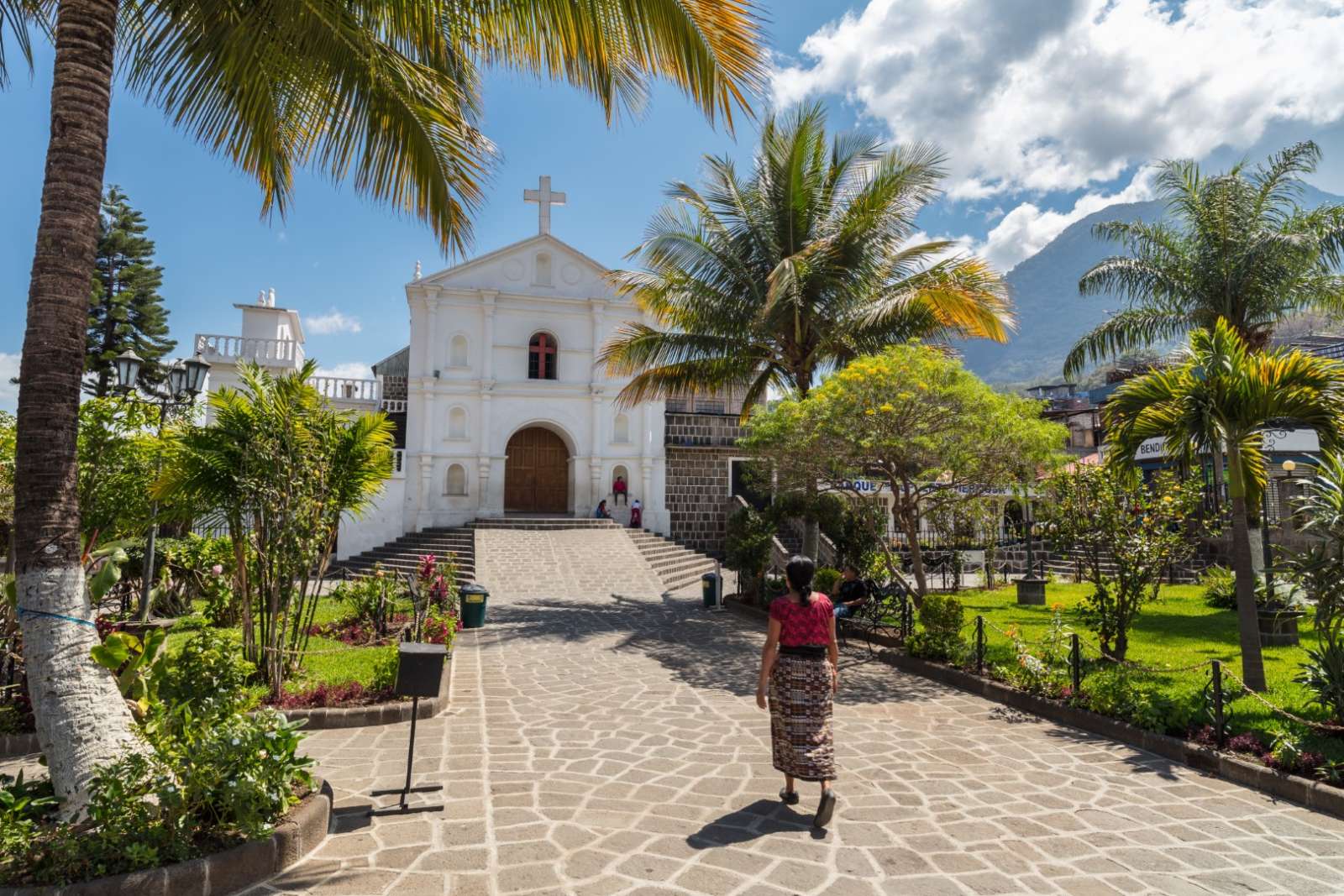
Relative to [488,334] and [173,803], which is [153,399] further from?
[488,334]

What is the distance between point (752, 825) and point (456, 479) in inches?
785

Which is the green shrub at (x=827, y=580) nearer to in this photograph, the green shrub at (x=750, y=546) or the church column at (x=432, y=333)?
the green shrub at (x=750, y=546)

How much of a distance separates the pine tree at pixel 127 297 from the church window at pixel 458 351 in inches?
456

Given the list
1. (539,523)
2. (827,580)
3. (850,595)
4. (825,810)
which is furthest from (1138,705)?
(539,523)

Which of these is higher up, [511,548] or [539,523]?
[539,523]

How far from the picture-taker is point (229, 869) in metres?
3.69

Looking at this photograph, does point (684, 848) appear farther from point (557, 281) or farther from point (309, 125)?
point (557, 281)

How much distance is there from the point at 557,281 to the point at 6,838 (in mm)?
22367

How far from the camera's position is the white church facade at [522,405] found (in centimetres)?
2266

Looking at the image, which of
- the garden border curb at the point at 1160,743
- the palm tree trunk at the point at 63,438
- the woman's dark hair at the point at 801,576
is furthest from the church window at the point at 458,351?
the woman's dark hair at the point at 801,576

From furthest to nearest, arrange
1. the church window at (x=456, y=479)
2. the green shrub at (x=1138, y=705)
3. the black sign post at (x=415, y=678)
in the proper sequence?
the church window at (x=456, y=479)
the green shrub at (x=1138, y=705)
the black sign post at (x=415, y=678)

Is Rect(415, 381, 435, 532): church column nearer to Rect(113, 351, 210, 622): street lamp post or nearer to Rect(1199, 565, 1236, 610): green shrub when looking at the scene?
Rect(113, 351, 210, 622): street lamp post

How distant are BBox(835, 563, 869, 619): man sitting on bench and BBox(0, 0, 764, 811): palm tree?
750 cm

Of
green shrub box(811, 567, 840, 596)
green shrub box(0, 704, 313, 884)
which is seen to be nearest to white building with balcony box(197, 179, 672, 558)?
green shrub box(811, 567, 840, 596)
